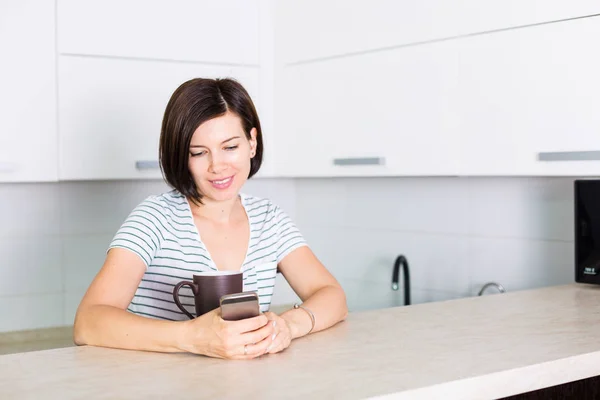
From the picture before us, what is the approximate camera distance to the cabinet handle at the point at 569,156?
2.09 metres

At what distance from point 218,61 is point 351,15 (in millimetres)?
485

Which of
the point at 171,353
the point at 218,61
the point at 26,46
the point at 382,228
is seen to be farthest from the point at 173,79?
the point at 171,353

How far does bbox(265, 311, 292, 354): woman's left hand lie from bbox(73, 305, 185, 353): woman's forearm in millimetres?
153

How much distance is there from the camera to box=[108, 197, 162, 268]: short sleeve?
1.69 metres

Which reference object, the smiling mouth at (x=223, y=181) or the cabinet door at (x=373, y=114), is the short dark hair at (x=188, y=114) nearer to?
the smiling mouth at (x=223, y=181)

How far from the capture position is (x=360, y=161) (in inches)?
108

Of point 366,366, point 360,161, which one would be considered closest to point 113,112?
point 360,161

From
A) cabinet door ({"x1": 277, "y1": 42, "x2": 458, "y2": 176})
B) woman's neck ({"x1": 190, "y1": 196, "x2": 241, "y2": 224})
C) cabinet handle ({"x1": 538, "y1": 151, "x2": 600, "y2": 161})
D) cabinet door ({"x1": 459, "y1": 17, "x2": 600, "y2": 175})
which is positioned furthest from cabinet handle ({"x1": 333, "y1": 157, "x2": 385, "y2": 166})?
woman's neck ({"x1": 190, "y1": 196, "x2": 241, "y2": 224})

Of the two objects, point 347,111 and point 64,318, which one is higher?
point 347,111

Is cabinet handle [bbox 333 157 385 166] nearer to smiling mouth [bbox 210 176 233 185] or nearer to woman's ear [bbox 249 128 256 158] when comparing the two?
woman's ear [bbox 249 128 256 158]

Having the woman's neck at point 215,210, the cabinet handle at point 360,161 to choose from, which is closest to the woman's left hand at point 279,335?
the woman's neck at point 215,210

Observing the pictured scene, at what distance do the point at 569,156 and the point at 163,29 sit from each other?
4.49ft

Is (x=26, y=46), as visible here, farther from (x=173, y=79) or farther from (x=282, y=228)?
(x=282, y=228)

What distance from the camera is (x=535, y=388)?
4.35ft
